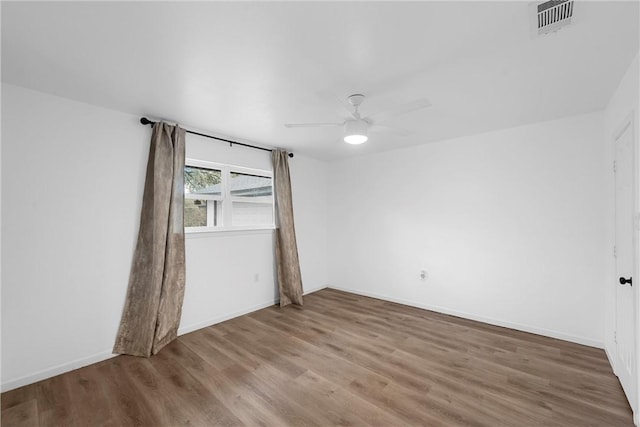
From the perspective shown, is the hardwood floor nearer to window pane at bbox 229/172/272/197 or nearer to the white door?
the white door

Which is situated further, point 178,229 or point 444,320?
point 444,320

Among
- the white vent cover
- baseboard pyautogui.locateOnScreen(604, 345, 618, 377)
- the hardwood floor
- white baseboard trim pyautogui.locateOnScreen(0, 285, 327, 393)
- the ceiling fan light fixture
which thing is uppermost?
the white vent cover

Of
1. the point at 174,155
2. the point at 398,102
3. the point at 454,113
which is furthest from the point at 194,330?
the point at 454,113

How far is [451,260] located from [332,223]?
7.28 feet

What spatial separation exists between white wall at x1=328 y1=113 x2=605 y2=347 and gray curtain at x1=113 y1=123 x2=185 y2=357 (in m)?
2.93

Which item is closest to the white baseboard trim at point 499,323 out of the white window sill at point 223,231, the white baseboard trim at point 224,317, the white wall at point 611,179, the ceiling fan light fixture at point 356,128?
the white wall at point 611,179

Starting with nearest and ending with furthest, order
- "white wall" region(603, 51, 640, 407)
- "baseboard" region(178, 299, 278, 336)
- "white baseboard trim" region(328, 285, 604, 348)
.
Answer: "white wall" region(603, 51, 640, 407), "white baseboard trim" region(328, 285, 604, 348), "baseboard" region(178, 299, 278, 336)

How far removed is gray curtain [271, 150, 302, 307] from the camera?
4148mm

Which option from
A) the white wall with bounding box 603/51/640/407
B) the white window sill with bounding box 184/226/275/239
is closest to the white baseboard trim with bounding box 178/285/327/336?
the white window sill with bounding box 184/226/275/239

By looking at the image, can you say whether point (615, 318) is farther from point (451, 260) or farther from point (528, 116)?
point (528, 116)

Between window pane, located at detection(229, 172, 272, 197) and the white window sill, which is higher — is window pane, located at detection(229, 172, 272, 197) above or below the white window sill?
above

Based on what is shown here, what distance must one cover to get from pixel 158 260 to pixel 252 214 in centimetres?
152

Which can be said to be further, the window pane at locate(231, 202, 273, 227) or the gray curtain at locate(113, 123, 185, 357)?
the window pane at locate(231, 202, 273, 227)

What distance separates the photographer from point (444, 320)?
354 centimetres
